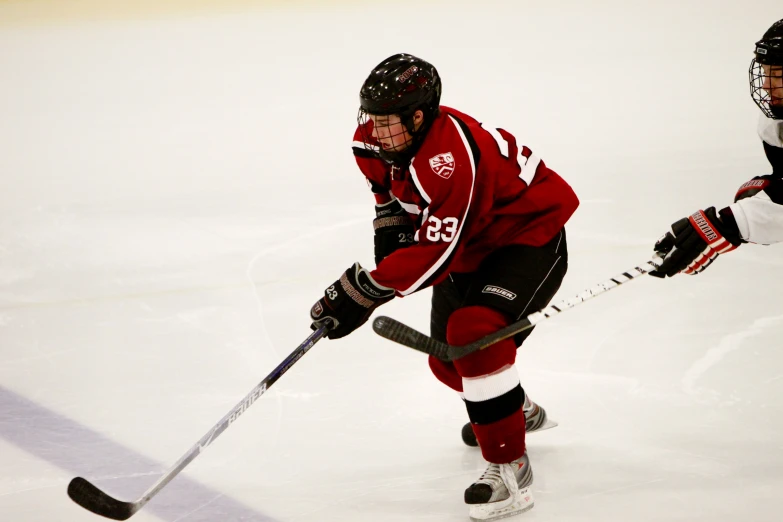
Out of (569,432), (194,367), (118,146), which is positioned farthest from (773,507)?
(118,146)

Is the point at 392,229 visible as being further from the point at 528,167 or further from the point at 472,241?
the point at 528,167

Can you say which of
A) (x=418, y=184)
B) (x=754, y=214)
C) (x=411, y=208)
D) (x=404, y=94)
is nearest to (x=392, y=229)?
(x=411, y=208)

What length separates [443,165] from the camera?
6.73 ft

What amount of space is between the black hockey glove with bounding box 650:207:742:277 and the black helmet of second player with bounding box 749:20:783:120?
279mm

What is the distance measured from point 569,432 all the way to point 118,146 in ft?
11.3

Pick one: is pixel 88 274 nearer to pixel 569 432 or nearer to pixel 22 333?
pixel 22 333

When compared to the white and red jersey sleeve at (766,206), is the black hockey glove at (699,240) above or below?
below

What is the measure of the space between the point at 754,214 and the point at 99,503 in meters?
1.74

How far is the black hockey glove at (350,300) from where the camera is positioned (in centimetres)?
212

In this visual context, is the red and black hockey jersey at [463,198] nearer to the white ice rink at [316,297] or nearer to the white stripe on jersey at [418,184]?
the white stripe on jersey at [418,184]

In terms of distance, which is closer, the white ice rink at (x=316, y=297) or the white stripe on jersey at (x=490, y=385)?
the white stripe on jersey at (x=490, y=385)

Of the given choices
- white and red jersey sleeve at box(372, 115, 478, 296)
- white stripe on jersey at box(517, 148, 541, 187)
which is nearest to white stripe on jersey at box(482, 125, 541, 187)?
white stripe on jersey at box(517, 148, 541, 187)

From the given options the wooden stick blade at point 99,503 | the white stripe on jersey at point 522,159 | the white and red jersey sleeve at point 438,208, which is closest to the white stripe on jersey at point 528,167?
the white stripe on jersey at point 522,159

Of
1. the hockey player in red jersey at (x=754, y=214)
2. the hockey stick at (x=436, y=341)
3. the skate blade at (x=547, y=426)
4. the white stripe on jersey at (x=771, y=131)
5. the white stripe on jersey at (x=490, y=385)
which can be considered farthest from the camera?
the skate blade at (x=547, y=426)
